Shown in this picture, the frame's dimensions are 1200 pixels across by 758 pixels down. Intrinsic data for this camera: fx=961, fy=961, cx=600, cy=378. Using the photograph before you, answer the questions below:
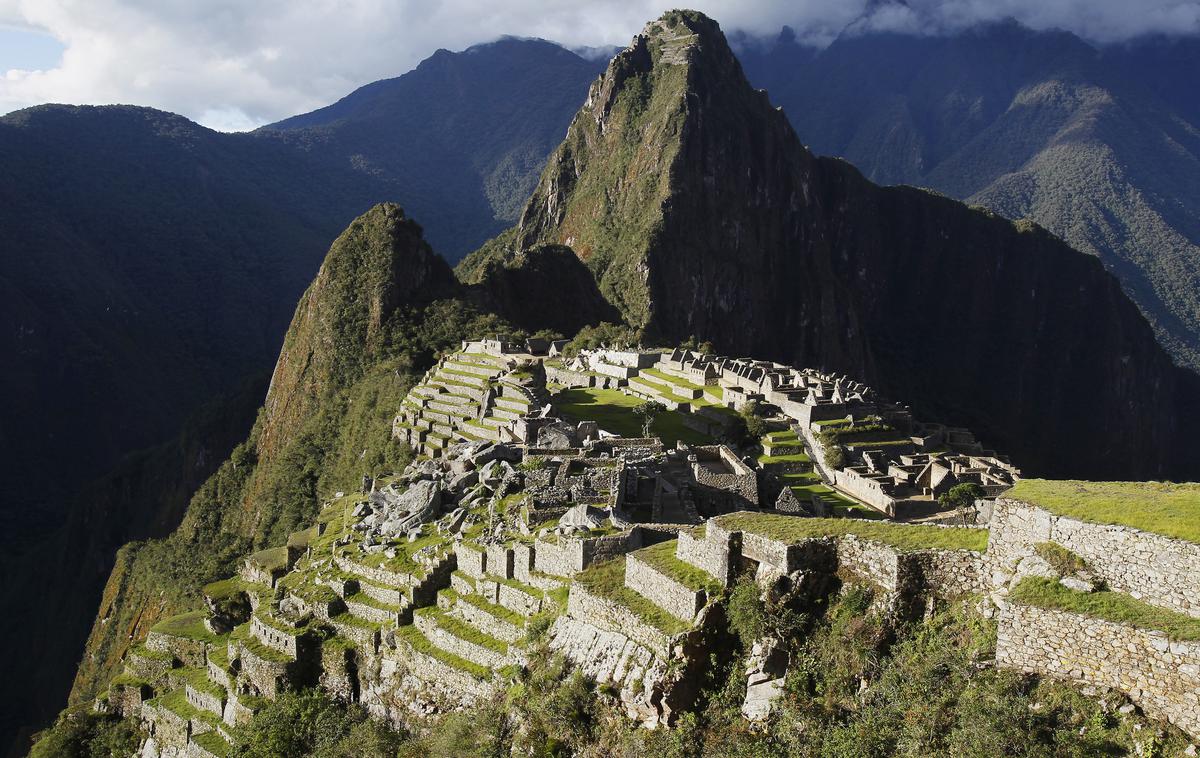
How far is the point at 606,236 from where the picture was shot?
155750 mm

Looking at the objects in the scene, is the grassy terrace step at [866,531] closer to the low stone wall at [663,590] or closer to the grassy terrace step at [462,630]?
the low stone wall at [663,590]

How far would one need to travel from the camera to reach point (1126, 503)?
10.6m

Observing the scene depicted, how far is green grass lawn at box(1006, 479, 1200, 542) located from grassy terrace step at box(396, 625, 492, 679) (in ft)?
30.6

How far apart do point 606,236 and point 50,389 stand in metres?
93.4

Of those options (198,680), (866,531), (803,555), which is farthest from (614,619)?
(198,680)

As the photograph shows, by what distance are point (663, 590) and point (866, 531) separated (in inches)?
119

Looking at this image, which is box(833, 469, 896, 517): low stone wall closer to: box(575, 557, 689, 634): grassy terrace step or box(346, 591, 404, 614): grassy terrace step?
box(346, 591, 404, 614): grassy terrace step

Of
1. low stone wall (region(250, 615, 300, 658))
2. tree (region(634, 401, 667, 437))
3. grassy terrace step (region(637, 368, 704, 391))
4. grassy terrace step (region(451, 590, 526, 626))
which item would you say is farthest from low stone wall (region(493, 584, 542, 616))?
grassy terrace step (region(637, 368, 704, 391))

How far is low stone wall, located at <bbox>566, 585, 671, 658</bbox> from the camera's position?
1309 centimetres

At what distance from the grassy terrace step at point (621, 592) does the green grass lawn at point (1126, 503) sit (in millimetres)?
4761

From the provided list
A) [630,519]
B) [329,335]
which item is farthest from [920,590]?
[329,335]

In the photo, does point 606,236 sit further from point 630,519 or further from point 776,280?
point 630,519

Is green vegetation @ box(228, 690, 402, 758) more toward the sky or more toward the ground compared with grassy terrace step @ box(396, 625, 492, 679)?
more toward the ground

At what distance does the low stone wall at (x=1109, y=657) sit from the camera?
9.12 meters
